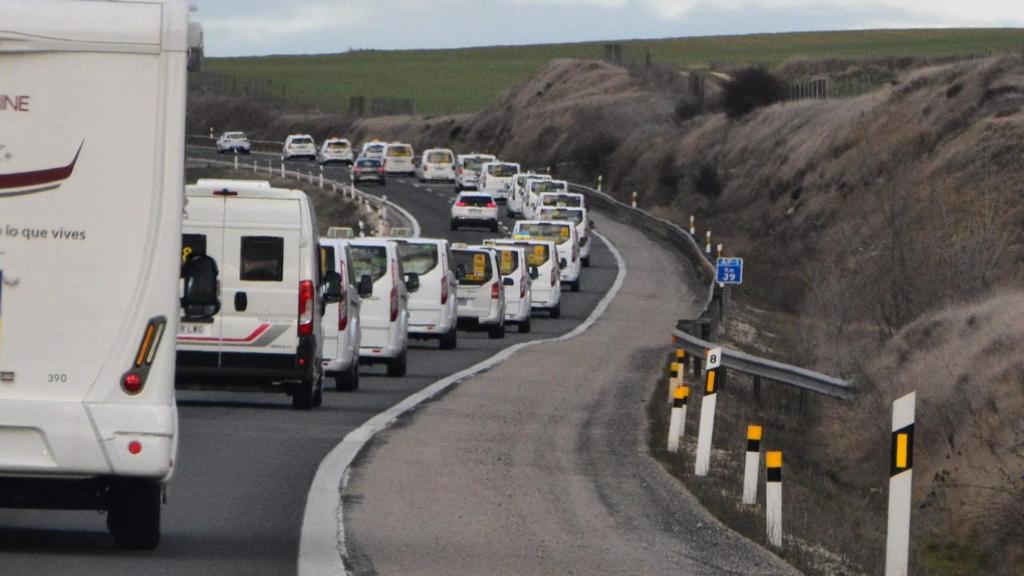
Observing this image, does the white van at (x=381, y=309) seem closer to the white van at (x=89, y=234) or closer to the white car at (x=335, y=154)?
the white van at (x=89, y=234)

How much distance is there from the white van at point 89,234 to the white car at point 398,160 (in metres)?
82.4

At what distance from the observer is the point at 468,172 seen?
279 ft

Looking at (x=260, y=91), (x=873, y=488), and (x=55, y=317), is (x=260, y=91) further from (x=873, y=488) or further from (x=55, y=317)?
(x=55, y=317)

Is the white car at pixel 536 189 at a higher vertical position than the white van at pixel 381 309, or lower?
higher

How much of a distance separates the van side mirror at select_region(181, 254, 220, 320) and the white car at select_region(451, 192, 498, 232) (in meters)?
54.1

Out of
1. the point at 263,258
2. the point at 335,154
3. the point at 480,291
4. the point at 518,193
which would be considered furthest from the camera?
the point at 335,154

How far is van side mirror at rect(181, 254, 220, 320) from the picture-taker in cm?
1097

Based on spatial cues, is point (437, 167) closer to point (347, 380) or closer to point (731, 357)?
point (731, 357)

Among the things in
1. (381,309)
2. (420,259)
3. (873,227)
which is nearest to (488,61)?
(873,227)

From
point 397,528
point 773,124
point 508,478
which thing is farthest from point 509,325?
point 773,124

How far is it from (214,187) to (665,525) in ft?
28.5

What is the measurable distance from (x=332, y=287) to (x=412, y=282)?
24.9ft

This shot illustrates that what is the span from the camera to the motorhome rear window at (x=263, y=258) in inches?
782

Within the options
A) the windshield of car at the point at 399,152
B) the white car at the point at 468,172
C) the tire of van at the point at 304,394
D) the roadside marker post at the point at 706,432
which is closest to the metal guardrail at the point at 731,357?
the roadside marker post at the point at 706,432
